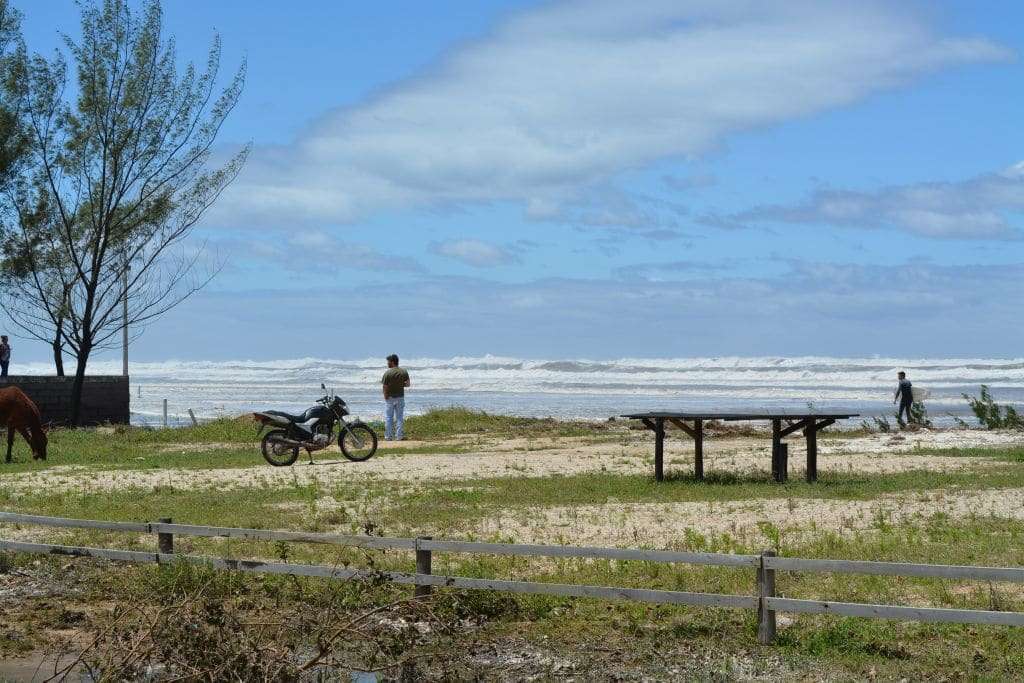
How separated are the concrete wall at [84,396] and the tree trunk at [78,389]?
1.04ft

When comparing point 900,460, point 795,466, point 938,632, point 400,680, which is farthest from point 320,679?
point 900,460

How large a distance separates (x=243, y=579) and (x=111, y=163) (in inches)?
1148

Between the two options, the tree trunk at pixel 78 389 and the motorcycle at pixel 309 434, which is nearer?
the motorcycle at pixel 309 434

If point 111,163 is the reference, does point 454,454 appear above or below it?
below

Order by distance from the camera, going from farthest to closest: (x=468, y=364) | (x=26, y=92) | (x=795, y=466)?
(x=468, y=364) → (x=26, y=92) → (x=795, y=466)

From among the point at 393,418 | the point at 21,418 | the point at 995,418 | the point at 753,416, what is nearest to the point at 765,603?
the point at 753,416

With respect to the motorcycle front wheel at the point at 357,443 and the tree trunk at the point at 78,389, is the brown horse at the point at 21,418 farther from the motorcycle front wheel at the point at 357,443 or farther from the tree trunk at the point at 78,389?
the tree trunk at the point at 78,389

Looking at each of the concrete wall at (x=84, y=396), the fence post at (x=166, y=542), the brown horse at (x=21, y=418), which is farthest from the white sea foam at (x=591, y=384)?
the fence post at (x=166, y=542)

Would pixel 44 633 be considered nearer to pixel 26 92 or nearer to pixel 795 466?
pixel 795 466

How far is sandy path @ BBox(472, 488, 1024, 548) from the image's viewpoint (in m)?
13.5

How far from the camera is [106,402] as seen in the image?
38.8 m

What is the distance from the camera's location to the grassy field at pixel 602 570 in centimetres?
908

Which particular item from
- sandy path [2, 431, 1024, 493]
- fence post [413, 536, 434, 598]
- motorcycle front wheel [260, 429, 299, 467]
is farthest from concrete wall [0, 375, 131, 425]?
fence post [413, 536, 434, 598]

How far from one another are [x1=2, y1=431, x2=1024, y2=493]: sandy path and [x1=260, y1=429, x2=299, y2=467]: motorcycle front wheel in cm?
25
